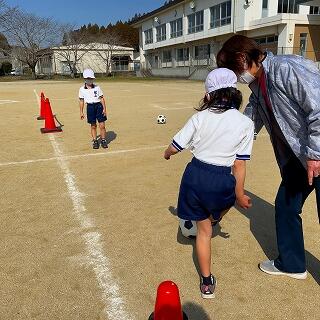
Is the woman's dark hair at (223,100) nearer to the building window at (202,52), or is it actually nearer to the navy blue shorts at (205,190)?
the navy blue shorts at (205,190)

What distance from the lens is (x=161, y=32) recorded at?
47500 mm

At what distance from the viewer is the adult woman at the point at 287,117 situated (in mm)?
2006

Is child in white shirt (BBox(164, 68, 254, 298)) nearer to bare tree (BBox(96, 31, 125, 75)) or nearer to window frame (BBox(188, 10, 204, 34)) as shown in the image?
window frame (BBox(188, 10, 204, 34))

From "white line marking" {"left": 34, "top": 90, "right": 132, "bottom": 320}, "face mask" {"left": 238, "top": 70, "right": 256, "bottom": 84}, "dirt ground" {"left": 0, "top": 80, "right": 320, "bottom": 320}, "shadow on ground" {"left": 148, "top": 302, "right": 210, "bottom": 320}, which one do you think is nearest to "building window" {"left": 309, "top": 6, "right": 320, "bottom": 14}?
"dirt ground" {"left": 0, "top": 80, "right": 320, "bottom": 320}

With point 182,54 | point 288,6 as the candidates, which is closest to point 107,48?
point 182,54

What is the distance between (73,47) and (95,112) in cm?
5472

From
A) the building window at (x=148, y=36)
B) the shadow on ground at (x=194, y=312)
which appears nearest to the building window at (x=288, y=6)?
the building window at (x=148, y=36)

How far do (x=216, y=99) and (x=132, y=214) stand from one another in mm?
2020

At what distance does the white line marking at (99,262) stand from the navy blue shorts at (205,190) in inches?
31.0

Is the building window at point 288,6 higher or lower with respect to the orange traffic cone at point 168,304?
A: higher

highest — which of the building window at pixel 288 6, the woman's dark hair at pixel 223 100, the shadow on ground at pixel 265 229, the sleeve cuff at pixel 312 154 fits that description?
the building window at pixel 288 6

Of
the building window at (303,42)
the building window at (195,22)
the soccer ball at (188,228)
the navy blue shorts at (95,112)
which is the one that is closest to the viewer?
the soccer ball at (188,228)

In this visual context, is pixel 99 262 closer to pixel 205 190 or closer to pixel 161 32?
pixel 205 190

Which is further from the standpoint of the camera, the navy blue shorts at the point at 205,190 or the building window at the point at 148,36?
the building window at the point at 148,36
